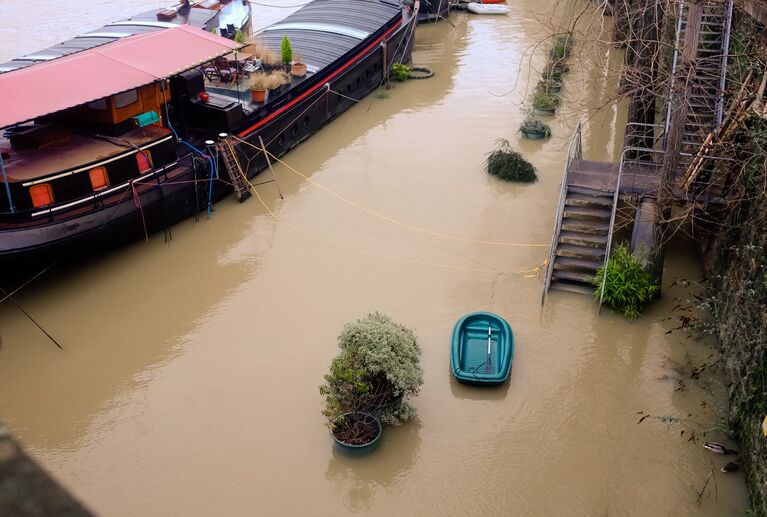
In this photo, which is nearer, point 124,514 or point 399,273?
point 124,514

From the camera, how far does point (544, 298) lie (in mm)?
13562

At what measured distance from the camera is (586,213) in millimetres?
14367

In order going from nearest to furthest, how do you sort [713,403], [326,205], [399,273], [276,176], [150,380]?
[713,403]
[150,380]
[399,273]
[326,205]
[276,176]

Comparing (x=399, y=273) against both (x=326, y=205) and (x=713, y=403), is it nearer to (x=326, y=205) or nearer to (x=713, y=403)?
(x=326, y=205)

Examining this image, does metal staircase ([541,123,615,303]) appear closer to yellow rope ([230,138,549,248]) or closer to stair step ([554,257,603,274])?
stair step ([554,257,603,274])

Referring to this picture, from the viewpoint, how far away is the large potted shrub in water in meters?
10.2

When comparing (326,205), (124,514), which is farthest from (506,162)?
(124,514)

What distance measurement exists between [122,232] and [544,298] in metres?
8.54

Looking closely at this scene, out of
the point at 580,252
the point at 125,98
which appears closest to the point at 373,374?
the point at 580,252

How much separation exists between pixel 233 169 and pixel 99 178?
348 centimetres

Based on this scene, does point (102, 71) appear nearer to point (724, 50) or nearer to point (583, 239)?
point (583, 239)

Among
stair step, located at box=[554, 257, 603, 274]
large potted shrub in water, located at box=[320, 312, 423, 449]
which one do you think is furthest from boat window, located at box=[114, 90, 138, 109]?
stair step, located at box=[554, 257, 603, 274]

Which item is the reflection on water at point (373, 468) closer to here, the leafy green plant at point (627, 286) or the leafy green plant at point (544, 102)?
the leafy green plant at point (627, 286)

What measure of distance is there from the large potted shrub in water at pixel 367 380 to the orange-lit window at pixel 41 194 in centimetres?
679
